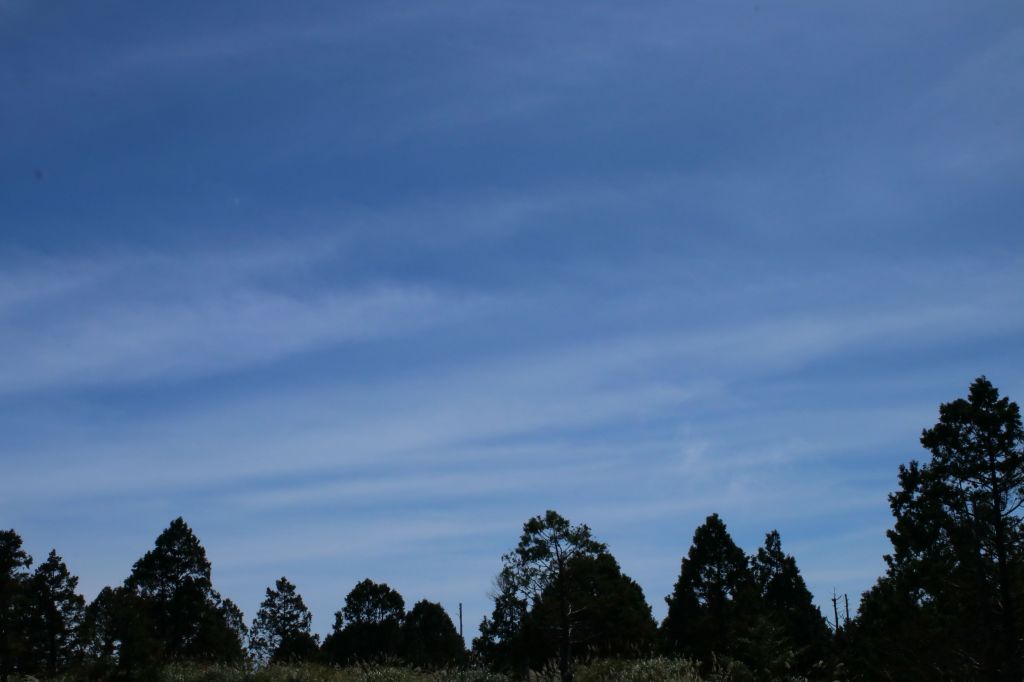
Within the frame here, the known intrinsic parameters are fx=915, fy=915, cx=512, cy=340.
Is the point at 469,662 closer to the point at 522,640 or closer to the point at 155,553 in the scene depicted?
the point at 522,640

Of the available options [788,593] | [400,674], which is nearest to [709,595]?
[788,593]

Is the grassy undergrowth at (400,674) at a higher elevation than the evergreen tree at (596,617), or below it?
below

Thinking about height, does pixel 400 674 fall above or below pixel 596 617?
below

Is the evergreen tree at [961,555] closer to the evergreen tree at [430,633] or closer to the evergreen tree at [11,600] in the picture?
the evergreen tree at [11,600]

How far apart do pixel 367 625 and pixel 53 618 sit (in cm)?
2907

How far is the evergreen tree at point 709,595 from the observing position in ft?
142

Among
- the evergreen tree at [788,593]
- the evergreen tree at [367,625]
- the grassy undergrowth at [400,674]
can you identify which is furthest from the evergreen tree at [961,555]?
the evergreen tree at [367,625]

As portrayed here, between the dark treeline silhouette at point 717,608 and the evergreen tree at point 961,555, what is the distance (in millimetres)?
47

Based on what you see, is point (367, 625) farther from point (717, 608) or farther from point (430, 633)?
point (717, 608)

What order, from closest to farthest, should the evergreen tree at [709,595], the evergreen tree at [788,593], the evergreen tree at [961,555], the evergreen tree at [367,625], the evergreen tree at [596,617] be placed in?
the evergreen tree at [961,555] < the evergreen tree at [596,617] < the evergreen tree at [709,595] < the evergreen tree at [788,593] < the evergreen tree at [367,625]

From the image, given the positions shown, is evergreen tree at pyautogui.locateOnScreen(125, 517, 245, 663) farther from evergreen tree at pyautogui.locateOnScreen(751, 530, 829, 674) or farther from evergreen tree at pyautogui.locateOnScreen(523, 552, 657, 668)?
evergreen tree at pyautogui.locateOnScreen(751, 530, 829, 674)

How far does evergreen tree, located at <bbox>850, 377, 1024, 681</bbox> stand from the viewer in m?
23.2

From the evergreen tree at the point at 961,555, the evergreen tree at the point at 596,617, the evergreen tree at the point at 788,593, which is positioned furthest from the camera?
the evergreen tree at the point at 788,593

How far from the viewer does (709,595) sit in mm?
45000
